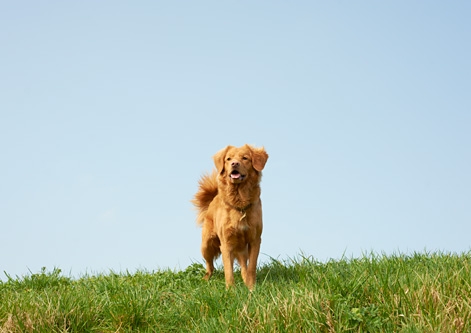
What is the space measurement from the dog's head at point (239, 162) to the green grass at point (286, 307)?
1.56 metres

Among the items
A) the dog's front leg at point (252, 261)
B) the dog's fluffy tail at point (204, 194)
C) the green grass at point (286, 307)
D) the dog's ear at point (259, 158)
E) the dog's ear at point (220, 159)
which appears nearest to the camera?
the green grass at point (286, 307)

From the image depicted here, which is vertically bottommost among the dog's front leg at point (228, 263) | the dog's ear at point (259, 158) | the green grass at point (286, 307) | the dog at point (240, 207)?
the green grass at point (286, 307)

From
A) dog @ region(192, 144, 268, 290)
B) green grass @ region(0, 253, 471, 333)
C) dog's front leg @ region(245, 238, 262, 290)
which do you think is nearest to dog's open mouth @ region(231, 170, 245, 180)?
dog @ region(192, 144, 268, 290)

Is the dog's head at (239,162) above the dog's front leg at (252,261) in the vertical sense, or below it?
above

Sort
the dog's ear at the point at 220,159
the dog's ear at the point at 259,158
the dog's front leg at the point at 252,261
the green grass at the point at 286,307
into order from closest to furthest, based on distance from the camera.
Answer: the green grass at the point at 286,307 → the dog's front leg at the point at 252,261 → the dog's ear at the point at 259,158 → the dog's ear at the point at 220,159

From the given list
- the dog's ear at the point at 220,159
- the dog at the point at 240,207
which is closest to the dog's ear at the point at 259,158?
the dog at the point at 240,207

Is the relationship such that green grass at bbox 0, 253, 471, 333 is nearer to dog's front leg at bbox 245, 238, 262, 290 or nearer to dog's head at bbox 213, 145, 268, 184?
dog's front leg at bbox 245, 238, 262, 290

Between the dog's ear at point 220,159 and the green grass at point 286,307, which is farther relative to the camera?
the dog's ear at point 220,159

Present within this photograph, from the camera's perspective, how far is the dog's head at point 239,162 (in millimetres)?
7801

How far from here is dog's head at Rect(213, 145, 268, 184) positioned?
7.80 metres

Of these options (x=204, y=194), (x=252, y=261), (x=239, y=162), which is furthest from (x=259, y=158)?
(x=204, y=194)

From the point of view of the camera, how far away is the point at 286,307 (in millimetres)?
5105

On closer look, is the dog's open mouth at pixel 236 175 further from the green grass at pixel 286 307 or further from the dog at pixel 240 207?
the green grass at pixel 286 307

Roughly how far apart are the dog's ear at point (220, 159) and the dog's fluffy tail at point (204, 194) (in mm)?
1334
